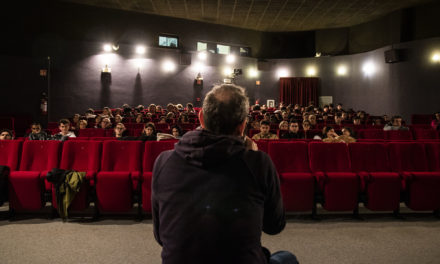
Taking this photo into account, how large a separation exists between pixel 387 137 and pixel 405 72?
756 centimetres

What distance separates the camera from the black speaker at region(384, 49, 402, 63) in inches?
484

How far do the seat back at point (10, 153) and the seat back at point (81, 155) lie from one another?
578 millimetres

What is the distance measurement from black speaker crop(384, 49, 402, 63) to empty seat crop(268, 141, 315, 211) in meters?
10.8

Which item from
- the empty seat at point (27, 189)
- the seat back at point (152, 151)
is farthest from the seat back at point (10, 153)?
the seat back at point (152, 151)

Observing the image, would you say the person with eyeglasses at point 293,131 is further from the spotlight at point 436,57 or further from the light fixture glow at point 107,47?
the light fixture glow at point 107,47

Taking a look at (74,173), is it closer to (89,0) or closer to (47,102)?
(47,102)

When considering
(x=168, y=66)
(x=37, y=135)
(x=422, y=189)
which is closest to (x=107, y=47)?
(x=168, y=66)

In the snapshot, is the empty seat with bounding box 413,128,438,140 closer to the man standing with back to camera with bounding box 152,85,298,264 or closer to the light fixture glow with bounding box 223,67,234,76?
the man standing with back to camera with bounding box 152,85,298,264

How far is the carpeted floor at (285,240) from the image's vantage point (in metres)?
2.64

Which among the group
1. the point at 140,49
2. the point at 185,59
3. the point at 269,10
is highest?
the point at 269,10

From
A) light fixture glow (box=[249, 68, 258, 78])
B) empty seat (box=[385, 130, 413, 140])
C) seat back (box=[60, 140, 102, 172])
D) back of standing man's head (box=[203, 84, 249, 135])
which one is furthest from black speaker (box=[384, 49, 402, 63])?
back of standing man's head (box=[203, 84, 249, 135])

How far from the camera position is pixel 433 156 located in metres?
3.96

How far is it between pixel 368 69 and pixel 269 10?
5.31 meters

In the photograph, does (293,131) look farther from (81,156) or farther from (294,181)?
(81,156)
